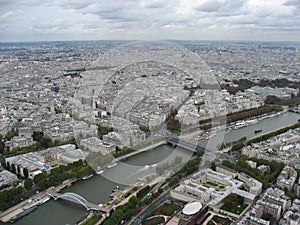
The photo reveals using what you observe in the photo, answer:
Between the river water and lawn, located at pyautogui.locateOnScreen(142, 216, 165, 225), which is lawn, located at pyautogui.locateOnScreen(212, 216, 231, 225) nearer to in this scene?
lawn, located at pyautogui.locateOnScreen(142, 216, 165, 225)

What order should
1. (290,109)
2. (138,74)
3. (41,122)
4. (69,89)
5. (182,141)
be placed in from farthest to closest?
(138,74) < (69,89) < (290,109) < (41,122) < (182,141)

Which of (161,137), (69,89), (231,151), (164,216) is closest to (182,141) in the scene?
(161,137)

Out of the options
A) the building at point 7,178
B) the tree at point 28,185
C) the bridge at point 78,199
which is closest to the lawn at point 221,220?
the bridge at point 78,199

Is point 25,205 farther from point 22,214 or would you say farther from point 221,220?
point 221,220

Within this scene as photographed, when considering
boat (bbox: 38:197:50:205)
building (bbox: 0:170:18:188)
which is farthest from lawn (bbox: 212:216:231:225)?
building (bbox: 0:170:18:188)

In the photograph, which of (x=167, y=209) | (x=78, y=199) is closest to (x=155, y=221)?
(x=167, y=209)

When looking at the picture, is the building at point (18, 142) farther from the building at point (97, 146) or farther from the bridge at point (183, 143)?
the bridge at point (183, 143)

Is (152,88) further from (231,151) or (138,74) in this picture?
(231,151)
